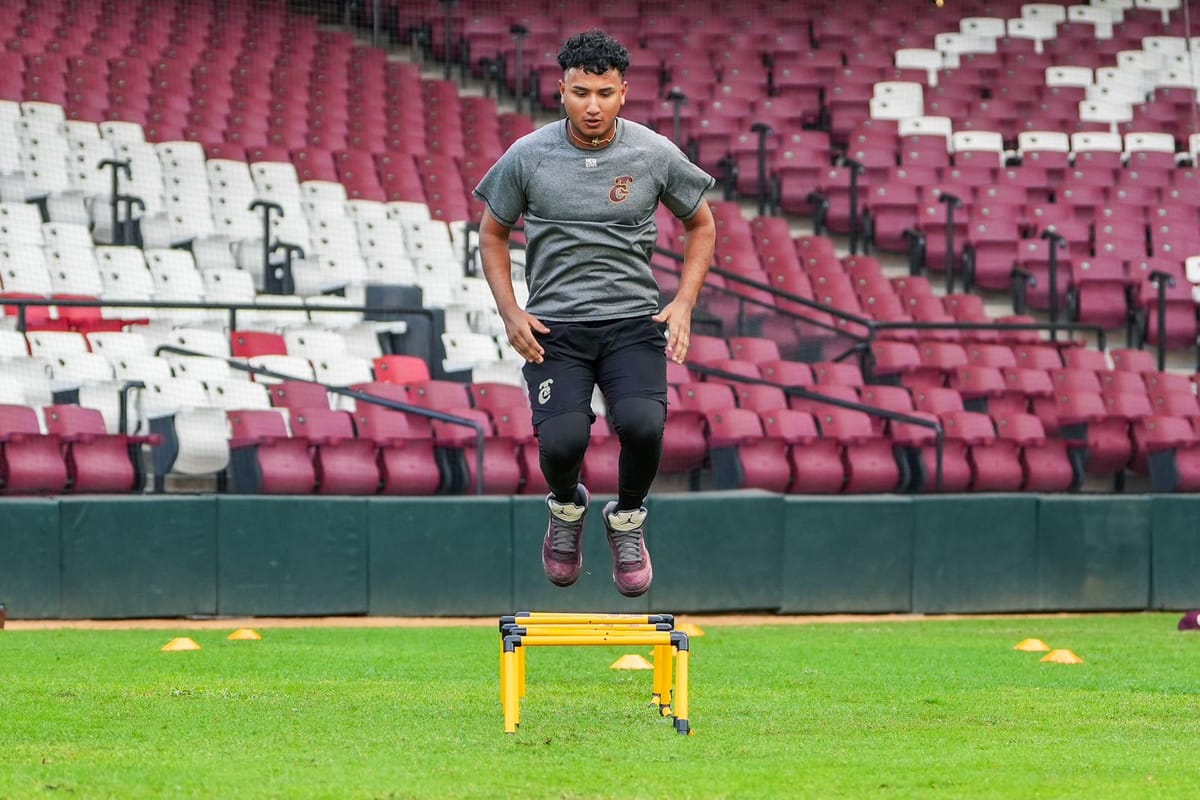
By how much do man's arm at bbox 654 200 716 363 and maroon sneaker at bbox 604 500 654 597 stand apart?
615 millimetres

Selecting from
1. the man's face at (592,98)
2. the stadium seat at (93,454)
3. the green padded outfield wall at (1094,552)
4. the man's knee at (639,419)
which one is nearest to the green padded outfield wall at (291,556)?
the stadium seat at (93,454)

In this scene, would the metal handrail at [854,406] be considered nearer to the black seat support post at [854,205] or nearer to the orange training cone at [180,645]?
the black seat support post at [854,205]

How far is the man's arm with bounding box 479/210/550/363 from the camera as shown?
19.9ft

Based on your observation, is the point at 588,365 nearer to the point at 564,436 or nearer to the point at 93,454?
the point at 564,436

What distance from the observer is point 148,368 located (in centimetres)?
1408

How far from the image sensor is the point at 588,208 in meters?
6.08

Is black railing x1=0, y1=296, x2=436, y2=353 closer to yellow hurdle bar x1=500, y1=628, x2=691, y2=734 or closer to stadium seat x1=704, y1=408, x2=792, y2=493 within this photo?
stadium seat x1=704, y1=408, x2=792, y2=493

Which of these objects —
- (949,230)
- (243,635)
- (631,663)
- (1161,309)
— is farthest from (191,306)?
(1161,309)

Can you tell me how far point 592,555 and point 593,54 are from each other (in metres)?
7.87

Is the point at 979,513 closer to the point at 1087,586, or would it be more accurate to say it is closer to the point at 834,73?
the point at 1087,586

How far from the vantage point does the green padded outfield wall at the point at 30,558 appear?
12.2 m

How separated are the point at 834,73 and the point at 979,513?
35.3ft

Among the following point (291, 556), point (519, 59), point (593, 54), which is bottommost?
point (291, 556)

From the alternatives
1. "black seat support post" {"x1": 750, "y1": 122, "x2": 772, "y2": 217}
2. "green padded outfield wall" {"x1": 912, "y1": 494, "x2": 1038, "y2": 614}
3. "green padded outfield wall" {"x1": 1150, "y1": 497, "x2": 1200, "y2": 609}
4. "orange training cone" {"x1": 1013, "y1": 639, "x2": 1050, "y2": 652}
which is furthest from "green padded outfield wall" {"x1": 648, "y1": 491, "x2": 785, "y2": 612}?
"black seat support post" {"x1": 750, "y1": 122, "x2": 772, "y2": 217}
